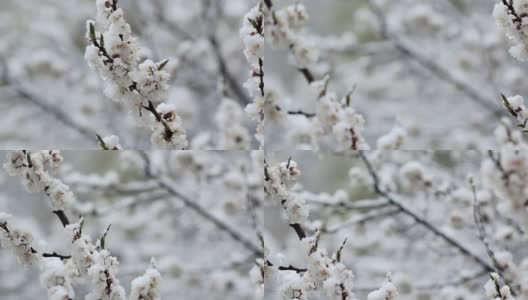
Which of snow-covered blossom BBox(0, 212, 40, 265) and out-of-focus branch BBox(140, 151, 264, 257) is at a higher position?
out-of-focus branch BBox(140, 151, 264, 257)

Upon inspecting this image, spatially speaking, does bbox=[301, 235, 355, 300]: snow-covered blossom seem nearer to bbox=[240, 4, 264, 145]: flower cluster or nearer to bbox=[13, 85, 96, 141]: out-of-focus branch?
bbox=[240, 4, 264, 145]: flower cluster

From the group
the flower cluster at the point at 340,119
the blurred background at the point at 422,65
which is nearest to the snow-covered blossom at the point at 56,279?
the flower cluster at the point at 340,119

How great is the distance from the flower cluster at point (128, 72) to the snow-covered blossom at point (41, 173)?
0.16 m

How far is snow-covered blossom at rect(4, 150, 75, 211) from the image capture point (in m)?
1.04

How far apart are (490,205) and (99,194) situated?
90 centimetres

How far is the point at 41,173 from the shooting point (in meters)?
1.04

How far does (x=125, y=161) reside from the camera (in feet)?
4.91

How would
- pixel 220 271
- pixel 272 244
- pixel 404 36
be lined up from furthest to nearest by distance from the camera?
pixel 404 36, pixel 220 271, pixel 272 244

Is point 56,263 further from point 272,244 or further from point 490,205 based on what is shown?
point 490,205

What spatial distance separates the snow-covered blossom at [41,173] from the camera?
1044 mm

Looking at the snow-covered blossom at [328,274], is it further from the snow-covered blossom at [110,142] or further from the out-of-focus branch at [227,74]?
the out-of-focus branch at [227,74]

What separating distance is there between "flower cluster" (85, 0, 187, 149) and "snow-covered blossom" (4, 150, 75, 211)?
16 centimetres

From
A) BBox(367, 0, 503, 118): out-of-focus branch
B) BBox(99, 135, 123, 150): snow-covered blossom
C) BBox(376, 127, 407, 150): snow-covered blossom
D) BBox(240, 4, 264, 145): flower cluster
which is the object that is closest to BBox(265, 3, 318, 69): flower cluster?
BBox(240, 4, 264, 145): flower cluster

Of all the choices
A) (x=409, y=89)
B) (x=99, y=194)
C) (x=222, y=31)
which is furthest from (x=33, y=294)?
(x=409, y=89)
